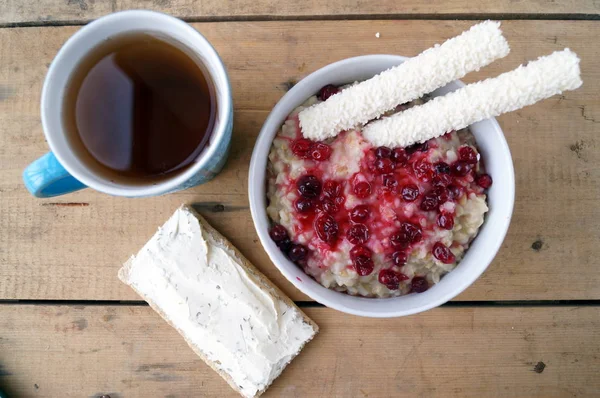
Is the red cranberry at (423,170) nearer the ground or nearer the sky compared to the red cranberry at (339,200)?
nearer the sky

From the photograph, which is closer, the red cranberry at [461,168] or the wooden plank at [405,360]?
the red cranberry at [461,168]

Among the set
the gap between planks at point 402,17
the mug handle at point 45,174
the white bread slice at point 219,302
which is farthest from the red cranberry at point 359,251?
the gap between planks at point 402,17


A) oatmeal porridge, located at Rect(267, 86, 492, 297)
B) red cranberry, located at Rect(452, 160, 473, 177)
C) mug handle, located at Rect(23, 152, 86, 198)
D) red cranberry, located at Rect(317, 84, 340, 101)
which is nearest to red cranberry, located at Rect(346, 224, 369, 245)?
oatmeal porridge, located at Rect(267, 86, 492, 297)

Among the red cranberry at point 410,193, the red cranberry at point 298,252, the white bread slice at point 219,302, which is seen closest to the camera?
the red cranberry at point 410,193

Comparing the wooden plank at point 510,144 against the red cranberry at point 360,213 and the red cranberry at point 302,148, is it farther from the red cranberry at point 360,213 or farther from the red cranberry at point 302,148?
the red cranberry at point 360,213

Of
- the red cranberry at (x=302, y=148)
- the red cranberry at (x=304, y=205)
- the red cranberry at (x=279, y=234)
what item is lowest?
the red cranberry at (x=279, y=234)

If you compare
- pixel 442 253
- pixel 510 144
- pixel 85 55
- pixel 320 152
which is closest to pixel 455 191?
pixel 442 253

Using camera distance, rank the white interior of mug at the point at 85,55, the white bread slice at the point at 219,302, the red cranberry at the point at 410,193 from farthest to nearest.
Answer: the white bread slice at the point at 219,302
the red cranberry at the point at 410,193
the white interior of mug at the point at 85,55

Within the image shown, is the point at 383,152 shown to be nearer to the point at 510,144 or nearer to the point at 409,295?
the point at 409,295
